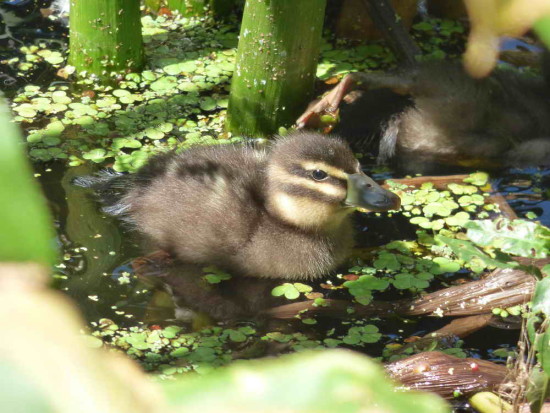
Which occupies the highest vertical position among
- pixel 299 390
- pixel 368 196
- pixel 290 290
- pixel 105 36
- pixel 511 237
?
pixel 299 390

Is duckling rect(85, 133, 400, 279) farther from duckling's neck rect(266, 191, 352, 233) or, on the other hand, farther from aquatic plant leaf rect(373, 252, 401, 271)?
aquatic plant leaf rect(373, 252, 401, 271)

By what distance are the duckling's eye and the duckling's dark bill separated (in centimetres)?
11

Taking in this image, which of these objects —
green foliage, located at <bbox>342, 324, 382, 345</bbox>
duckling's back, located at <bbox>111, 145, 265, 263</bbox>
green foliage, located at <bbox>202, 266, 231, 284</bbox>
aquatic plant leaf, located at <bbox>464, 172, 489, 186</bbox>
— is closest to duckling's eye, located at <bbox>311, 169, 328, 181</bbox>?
duckling's back, located at <bbox>111, 145, 265, 263</bbox>

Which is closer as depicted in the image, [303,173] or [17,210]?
[17,210]

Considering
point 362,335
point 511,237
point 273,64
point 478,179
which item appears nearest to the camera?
point 511,237

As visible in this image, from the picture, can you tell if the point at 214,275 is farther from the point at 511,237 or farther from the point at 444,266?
the point at 511,237

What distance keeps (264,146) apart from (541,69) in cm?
185

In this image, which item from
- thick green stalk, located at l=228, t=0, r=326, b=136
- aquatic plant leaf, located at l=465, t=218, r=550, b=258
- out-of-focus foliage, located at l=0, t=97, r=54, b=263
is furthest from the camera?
thick green stalk, located at l=228, t=0, r=326, b=136

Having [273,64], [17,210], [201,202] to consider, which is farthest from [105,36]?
[17,210]

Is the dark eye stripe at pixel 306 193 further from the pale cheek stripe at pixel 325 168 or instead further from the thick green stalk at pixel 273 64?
the thick green stalk at pixel 273 64

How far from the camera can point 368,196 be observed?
3.67 m

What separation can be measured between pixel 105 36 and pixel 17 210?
4.37 m

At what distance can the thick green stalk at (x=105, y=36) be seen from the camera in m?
4.63

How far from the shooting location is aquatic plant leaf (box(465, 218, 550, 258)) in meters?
2.17
